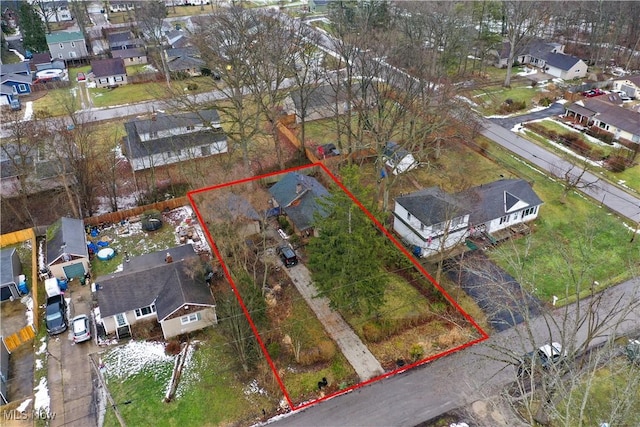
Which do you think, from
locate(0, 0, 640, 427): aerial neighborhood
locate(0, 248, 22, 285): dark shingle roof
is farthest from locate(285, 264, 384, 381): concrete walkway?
locate(0, 248, 22, 285): dark shingle roof

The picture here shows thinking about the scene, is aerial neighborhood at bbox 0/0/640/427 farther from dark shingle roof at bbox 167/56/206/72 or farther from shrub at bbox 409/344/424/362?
dark shingle roof at bbox 167/56/206/72

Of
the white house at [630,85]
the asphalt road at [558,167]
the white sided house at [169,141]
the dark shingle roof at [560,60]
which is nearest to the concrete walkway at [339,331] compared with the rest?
the white sided house at [169,141]

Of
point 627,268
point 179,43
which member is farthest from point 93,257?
point 179,43

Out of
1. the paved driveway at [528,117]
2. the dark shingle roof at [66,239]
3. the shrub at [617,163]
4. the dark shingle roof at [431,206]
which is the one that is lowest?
the shrub at [617,163]

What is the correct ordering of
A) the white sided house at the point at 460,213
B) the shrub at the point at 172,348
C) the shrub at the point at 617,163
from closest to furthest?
1. the shrub at the point at 172,348
2. the white sided house at the point at 460,213
3. the shrub at the point at 617,163

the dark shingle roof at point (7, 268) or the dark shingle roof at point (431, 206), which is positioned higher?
the dark shingle roof at point (431, 206)

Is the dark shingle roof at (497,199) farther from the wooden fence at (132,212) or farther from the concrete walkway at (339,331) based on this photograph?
the wooden fence at (132,212)

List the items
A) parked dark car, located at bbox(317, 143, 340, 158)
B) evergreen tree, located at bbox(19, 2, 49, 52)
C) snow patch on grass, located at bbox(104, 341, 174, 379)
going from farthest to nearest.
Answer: evergreen tree, located at bbox(19, 2, 49, 52)
parked dark car, located at bbox(317, 143, 340, 158)
snow patch on grass, located at bbox(104, 341, 174, 379)
